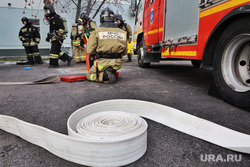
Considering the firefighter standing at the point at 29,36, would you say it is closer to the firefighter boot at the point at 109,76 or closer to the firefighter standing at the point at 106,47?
the firefighter standing at the point at 106,47

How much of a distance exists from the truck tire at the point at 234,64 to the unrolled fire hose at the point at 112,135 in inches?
30.8

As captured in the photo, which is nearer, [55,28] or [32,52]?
[55,28]

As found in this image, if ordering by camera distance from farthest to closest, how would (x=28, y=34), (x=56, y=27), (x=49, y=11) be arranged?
(x=28, y=34) < (x=56, y=27) < (x=49, y=11)

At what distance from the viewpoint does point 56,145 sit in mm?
1270

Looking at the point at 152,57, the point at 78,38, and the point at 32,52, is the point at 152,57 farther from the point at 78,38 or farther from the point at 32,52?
the point at 32,52

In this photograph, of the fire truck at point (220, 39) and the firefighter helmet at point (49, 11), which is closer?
the fire truck at point (220, 39)

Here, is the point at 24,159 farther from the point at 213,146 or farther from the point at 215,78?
the point at 215,78

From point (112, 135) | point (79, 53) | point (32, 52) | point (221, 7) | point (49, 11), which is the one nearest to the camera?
point (112, 135)

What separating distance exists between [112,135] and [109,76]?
8.07ft

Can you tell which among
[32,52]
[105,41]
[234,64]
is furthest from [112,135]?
[32,52]

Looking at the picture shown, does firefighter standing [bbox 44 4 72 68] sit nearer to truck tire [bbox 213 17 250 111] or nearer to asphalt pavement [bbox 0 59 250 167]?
asphalt pavement [bbox 0 59 250 167]

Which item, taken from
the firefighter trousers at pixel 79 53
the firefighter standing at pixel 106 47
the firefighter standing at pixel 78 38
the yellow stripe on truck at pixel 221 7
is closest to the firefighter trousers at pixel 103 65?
the firefighter standing at pixel 106 47

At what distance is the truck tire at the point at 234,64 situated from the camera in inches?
79.2

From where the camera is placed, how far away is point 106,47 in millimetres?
3631
